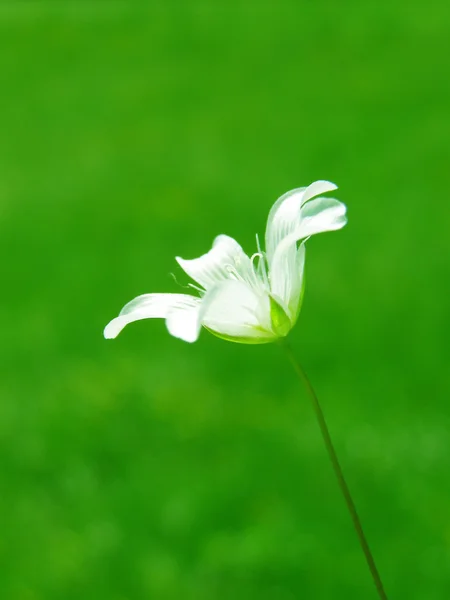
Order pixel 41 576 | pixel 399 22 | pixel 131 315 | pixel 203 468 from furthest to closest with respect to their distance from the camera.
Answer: pixel 399 22 → pixel 203 468 → pixel 41 576 → pixel 131 315

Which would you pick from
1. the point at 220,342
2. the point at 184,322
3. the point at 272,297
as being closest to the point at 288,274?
the point at 272,297

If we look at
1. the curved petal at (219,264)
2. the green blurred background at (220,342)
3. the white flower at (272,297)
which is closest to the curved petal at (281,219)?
the white flower at (272,297)

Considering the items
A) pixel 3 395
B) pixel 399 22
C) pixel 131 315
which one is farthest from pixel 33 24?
pixel 131 315

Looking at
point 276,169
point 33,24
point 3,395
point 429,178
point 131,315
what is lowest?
point 131,315

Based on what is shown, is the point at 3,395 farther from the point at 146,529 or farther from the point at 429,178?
the point at 429,178

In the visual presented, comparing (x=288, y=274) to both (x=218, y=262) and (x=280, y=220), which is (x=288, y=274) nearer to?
(x=280, y=220)

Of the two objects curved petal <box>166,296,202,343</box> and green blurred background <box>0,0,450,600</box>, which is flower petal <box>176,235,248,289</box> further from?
green blurred background <box>0,0,450,600</box>

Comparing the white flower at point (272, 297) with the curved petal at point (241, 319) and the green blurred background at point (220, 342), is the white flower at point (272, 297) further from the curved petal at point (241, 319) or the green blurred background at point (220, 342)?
the green blurred background at point (220, 342)
